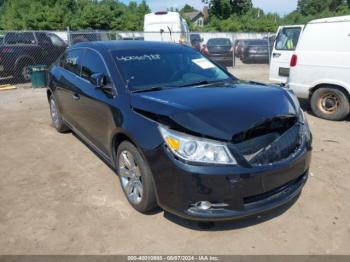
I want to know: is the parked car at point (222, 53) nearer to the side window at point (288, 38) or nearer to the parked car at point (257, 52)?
the parked car at point (257, 52)

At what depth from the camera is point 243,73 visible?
605 inches

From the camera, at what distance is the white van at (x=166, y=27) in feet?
55.7

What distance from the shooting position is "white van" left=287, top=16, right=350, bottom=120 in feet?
21.7

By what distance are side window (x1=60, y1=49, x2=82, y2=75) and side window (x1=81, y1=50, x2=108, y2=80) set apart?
245mm

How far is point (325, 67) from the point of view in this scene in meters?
6.86

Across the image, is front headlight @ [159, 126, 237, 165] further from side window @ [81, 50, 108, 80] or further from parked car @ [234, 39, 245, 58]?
parked car @ [234, 39, 245, 58]

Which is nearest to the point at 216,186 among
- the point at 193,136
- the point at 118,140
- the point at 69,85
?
the point at 193,136

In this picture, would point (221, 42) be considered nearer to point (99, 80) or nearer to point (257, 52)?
point (257, 52)

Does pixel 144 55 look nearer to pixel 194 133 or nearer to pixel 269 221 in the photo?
pixel 194 133

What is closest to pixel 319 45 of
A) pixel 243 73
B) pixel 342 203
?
pixel 342 203

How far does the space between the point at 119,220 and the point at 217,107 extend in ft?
4.91

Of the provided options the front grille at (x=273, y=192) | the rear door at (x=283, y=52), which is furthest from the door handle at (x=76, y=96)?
the rear door at (x=283, y=52)

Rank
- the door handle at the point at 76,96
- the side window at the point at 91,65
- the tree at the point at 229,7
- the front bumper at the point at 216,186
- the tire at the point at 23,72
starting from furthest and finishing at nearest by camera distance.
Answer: the tree at the point at 229,7
the tire at the point at 23,72
the door handle at the point at 76,96
the side window at the point at 91,65
the front bumper at the point at 216,186

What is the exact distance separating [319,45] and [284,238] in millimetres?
4996
